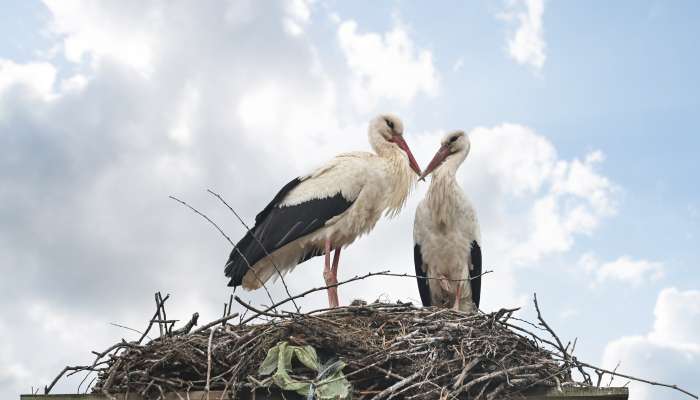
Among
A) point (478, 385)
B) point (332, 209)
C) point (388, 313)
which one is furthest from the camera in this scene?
point (332, 209)

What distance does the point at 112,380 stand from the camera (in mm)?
3844

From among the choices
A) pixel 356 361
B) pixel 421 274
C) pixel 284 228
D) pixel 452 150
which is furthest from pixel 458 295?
pixel 356 361

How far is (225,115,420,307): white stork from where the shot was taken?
5.56 meters

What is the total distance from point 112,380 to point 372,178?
234cm

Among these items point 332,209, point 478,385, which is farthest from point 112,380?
point 332,209

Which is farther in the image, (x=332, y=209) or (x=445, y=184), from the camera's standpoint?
(x=445, y=184)

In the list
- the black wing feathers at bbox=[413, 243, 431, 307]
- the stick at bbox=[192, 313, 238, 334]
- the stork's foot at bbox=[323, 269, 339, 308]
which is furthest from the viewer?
the black wing feathers at bbox=[413, 243, 431, 307]

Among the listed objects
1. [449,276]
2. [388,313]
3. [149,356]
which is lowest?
[149,356]

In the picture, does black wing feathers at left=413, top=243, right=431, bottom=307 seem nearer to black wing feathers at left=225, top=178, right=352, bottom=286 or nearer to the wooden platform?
black wing feathers at left=225, top=178, right=352, bottom=286

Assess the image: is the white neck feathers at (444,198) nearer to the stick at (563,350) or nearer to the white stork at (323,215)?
the white stork at (323,215)

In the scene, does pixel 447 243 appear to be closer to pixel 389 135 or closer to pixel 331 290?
pixel 389 135

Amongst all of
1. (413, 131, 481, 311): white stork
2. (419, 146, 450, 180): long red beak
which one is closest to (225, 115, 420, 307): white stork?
(413, 131, 481, 311): white stork

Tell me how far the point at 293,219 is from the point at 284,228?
79 millimetres

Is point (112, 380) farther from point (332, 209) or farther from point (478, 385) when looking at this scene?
point (332, 209)
